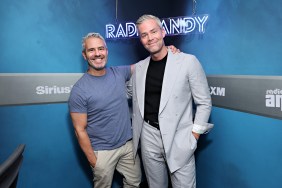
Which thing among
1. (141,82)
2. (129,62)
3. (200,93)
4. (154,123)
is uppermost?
(129,62)

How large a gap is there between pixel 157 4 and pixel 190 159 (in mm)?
1764

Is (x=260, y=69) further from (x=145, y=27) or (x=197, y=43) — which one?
(x=145, y=27)

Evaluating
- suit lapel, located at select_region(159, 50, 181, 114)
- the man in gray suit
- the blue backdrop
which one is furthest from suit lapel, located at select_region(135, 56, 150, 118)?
the blue backdrop

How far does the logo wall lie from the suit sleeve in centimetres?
35

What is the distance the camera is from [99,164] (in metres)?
2.41

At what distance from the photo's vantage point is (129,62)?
3.08m

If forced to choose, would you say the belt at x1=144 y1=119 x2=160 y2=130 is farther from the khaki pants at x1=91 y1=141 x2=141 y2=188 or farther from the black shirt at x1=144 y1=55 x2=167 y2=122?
the khaki pants at x1=91 y1=141 x2=141 y2=188

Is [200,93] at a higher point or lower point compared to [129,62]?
lower

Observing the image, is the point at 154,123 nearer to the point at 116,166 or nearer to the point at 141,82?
the point at 141,82

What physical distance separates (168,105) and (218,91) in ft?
2.12

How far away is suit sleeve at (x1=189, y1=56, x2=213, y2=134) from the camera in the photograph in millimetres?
2143

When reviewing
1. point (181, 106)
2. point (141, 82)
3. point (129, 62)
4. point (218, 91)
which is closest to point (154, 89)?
point (141, 82)

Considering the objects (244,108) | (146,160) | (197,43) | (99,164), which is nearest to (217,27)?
(197,43)

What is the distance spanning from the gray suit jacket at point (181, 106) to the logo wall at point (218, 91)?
0.34 metres
